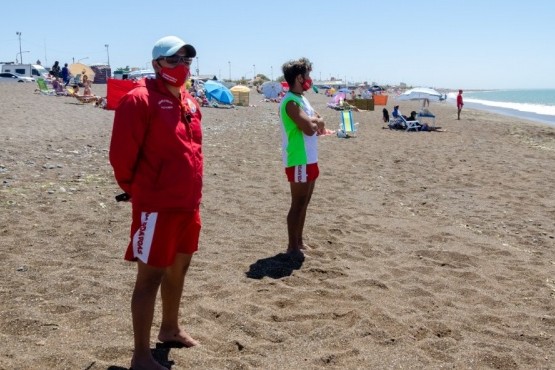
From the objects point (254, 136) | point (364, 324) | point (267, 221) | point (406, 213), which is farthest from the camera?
point (254, 136)

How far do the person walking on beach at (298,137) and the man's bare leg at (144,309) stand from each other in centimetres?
231

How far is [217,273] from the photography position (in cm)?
484

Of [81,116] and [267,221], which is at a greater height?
[81,116]

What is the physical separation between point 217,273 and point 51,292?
1.31m

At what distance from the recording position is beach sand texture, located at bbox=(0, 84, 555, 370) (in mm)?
3475

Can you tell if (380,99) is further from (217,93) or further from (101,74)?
(101,74)

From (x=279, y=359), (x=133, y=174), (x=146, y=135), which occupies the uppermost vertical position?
(x=146, y=135)

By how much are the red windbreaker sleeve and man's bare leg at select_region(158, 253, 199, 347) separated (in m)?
0.78

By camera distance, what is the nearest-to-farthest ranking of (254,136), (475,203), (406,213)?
(406,213) < (475,203) < (254,136)

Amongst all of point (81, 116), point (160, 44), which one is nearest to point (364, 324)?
point (160, 44)

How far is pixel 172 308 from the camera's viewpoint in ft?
11.2

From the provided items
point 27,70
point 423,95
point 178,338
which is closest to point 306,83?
point 178,338

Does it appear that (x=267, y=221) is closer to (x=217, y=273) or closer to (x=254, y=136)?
(x=217, y=273)

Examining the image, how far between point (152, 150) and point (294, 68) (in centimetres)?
234
